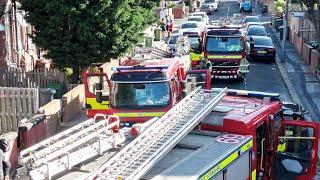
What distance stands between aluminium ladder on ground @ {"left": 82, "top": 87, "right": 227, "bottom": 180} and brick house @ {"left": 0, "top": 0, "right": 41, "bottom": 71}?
14.6 metres

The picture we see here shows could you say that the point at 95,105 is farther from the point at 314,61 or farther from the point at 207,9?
the point at 207,9

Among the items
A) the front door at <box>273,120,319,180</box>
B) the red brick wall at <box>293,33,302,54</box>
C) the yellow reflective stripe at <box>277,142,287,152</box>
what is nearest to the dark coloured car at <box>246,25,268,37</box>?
the red brick wall at <box>293,33,302,54</box>

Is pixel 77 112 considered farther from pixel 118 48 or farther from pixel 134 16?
pixel 134 16

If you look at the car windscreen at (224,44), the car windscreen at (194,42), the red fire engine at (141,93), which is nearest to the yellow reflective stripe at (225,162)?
the red fire engine at (141,93)

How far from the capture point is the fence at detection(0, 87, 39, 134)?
1691cm

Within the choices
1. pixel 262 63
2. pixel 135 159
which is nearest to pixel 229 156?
pixel 135 159

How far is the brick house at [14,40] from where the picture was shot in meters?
23.6

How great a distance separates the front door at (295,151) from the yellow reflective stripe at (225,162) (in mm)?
1413

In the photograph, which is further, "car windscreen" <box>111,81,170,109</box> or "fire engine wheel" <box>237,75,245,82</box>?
"fire engine wheel" <box>237,75,245,82</box>

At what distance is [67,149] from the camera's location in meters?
7.31

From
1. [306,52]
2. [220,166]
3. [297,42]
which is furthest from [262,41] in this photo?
[220,166]

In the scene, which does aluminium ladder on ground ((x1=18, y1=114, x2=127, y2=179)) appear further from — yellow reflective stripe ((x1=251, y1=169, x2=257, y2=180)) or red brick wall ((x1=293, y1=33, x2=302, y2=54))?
red brick wall ((x1=293, y1=33, x2=302, y2=54))

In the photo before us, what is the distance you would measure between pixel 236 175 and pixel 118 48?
1246 centimetres

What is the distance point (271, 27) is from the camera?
51750 millimetres
